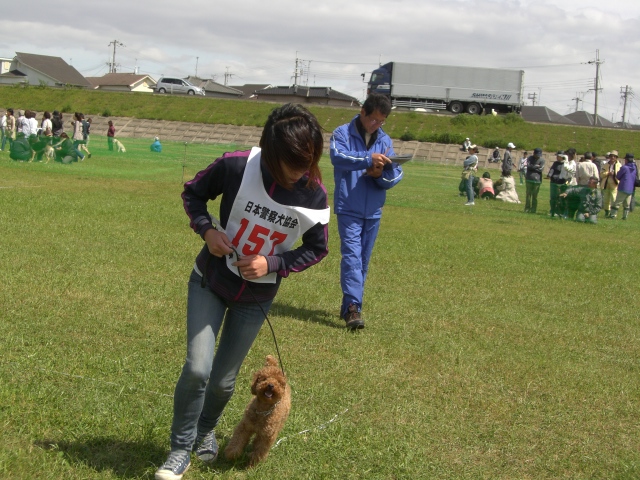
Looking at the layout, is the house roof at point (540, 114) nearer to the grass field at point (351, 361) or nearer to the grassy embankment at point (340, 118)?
the grassy embankment at point (340, 118)

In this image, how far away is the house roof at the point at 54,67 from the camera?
99125 mm

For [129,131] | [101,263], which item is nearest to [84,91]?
[129,131]

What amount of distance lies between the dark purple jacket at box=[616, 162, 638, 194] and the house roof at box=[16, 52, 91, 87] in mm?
87231

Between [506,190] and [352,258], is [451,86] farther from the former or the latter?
[352,258]

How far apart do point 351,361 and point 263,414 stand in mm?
2324

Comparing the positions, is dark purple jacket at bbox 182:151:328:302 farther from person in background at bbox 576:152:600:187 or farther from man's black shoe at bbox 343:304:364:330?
person in background at bbox 576:152:600:187

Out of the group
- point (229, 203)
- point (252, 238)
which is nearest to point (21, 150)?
point (229, 203)

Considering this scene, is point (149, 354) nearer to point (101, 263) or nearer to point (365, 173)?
point (365, 173)

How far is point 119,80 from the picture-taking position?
368 ft

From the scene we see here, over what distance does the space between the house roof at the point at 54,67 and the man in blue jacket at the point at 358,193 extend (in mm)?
97270

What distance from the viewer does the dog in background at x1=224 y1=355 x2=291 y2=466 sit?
3723 millimetres

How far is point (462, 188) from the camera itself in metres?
25.0

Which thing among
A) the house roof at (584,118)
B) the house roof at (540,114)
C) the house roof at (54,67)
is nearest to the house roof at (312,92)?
the house roof at (540,114)

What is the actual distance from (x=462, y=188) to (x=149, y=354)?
66.9ft
